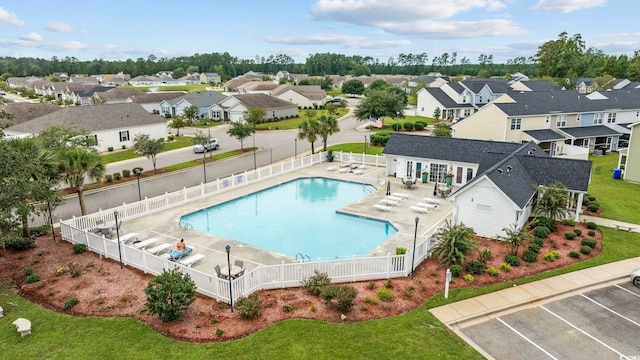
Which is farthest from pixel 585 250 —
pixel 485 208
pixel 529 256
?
pixel 485 208

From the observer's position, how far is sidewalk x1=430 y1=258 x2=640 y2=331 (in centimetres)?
1564

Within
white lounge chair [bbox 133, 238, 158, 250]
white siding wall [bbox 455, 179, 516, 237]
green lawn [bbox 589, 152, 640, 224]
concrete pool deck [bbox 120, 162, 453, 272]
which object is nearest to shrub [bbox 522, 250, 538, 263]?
white siding wall [bbox 455, 179, 516, 237]

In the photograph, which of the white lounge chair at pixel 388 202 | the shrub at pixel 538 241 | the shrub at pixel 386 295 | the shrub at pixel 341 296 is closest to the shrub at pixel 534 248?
the shrub at pixel 538 241

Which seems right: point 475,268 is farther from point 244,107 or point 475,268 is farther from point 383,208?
point 244,107

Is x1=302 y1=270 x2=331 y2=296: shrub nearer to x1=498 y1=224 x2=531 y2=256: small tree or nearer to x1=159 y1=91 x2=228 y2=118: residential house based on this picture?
x1=498 y1=224 x2=531 y2=256: small tree

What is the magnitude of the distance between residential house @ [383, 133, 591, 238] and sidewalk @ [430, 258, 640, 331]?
4661mm

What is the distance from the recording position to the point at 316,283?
17.0m

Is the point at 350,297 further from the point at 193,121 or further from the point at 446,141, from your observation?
the point at 193,121

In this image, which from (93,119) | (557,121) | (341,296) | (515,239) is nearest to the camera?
(341,296)

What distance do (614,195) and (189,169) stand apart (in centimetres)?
3631

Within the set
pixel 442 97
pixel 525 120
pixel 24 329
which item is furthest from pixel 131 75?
pixel 24 329

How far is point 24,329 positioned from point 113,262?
6339mm

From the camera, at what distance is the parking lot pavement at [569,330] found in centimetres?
1355

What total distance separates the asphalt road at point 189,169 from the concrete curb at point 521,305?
22246 millimetres
